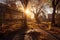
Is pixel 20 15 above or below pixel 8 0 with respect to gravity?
below

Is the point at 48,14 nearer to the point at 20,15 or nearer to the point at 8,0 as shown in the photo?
the point at 20,15

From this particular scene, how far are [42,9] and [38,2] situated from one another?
3745 millimetres

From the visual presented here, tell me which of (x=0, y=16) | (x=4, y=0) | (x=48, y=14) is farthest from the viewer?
(x=48, y=14)

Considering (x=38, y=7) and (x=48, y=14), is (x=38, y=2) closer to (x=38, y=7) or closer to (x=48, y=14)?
(x=38, y=7)

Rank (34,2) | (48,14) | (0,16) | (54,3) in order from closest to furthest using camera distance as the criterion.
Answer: (0,16) < (54,3) < (34,2) < (48,14)

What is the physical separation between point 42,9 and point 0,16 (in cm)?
2429

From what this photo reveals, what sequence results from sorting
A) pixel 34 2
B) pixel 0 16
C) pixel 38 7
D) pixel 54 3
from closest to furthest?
pixel 0 16
pixel 54 3
pixel 34 2
pixel 38 7

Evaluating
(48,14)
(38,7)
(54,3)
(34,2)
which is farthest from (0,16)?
(48,14)

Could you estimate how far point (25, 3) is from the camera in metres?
27.4

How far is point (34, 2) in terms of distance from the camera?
40.4 meters

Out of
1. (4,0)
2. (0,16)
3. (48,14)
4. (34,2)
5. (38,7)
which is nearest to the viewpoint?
(0,16)

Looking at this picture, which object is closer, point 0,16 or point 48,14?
point 0,16

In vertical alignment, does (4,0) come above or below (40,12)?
above

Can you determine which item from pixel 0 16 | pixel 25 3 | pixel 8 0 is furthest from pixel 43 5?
pixel 0 16
